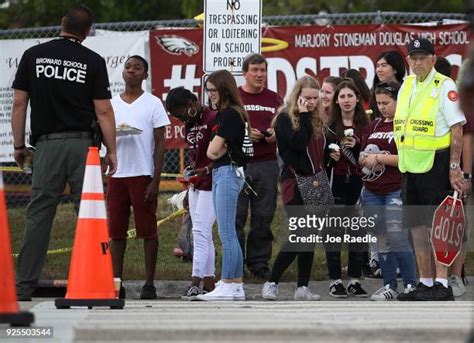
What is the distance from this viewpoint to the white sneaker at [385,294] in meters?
10.6

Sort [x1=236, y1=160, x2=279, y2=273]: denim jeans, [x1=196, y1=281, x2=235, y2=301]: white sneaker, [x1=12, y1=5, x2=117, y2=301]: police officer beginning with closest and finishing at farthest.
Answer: [x1=12, y1=5, x2=117, y2=301]: police officer, [x1=196, y1=281, x2=235, y2=301]: white sneaker, [x1=236, y1=160, x2=279, y2=273]: denim jeans

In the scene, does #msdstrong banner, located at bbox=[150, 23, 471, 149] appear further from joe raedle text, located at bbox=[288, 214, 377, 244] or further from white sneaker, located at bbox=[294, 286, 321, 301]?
white sneaker, located at bbox=[294, 286, 321, 301]

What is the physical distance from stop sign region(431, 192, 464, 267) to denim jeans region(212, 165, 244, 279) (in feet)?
5.41

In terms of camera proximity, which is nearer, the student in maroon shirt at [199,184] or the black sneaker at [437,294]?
the black sneaker at [437,294]

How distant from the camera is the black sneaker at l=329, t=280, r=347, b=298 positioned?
36.6 ft

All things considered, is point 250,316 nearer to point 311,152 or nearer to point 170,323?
point 170,323

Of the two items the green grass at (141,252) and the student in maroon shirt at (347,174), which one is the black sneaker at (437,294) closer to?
the student in maroon shirt at (347,174)

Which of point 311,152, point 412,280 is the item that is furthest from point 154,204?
point 412,280

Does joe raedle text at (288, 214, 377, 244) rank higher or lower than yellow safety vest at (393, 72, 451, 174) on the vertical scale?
lower

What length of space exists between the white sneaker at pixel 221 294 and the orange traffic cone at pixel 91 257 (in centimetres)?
221

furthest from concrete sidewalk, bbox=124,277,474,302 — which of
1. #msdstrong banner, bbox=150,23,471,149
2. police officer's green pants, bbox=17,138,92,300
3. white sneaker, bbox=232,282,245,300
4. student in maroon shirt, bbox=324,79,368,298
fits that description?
#msdstrong banner, bbox=150,23,471,149

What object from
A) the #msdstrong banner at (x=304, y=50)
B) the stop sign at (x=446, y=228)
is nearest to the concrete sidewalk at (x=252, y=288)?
the stop sign at (x=446, y=228)

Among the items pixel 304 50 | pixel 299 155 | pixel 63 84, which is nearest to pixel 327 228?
pixel 299 155

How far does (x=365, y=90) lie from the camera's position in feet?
40.3
